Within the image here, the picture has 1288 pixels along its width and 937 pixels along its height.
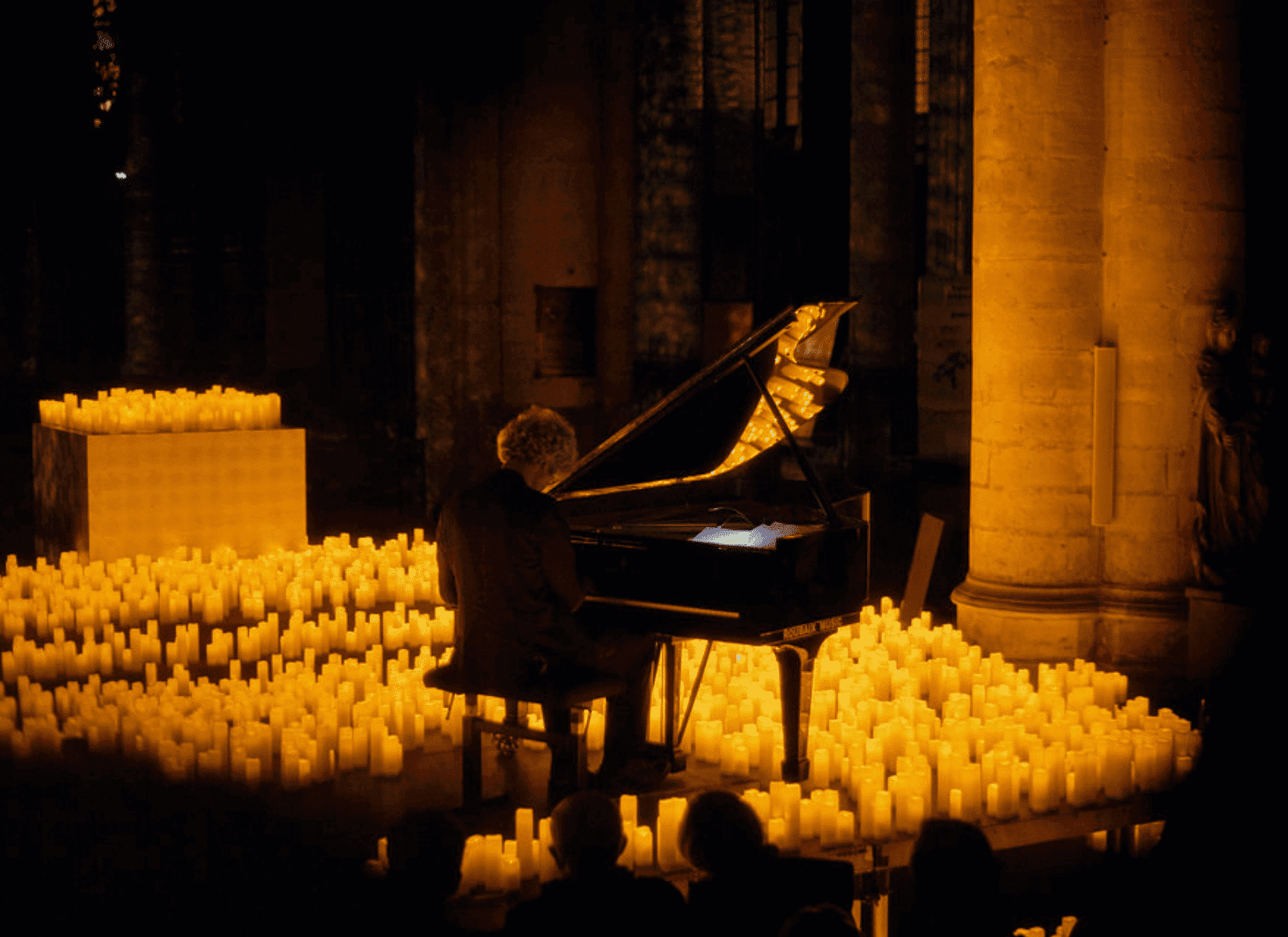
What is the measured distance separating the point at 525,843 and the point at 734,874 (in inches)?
60.9

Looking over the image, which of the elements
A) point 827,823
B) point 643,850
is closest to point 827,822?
point 827,823

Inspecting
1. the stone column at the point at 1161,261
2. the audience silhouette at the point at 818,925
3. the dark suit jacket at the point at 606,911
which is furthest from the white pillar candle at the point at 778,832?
the stone column at the point at 1161,261

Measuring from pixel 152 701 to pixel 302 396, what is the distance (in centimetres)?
1427

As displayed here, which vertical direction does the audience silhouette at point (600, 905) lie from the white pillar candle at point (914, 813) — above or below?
above

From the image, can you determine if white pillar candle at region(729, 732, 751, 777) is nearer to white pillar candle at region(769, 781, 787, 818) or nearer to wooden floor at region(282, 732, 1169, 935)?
wooden floor at region(282, 732, 1169, 935)

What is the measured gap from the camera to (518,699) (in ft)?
19.4

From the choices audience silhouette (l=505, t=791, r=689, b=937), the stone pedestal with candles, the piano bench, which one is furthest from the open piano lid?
the stone pedestal with candles

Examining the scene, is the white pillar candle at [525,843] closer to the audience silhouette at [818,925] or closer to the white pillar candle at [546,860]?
the white pillar candle at [546,860]

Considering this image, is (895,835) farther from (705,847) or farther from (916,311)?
(916,311)

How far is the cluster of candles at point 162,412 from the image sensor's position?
37.3 feet

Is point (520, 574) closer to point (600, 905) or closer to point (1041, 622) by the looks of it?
point (600, 905)

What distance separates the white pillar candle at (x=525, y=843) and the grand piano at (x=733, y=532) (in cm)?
103

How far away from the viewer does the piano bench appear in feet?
19.2

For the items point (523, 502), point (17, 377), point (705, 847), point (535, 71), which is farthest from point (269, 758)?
point (17, 377)
